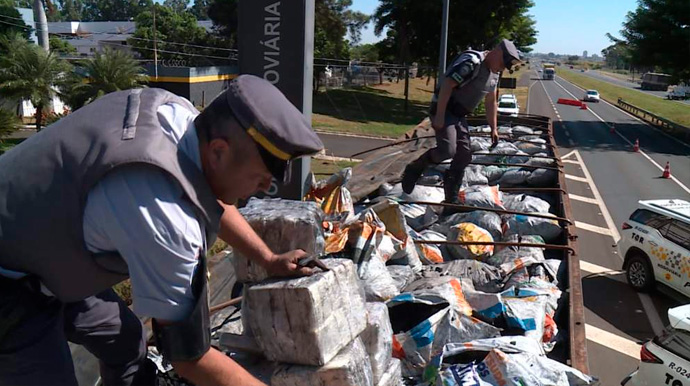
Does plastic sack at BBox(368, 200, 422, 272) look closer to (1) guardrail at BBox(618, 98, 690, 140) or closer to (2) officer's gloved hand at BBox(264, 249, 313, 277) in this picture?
(2) officer's gloved hand at BBox(264, 249, 313, 277)

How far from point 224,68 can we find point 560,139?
62.4 ft

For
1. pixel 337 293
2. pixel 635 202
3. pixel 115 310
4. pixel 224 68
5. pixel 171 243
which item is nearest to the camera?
pixel 171 243

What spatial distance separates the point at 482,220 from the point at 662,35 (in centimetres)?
2441

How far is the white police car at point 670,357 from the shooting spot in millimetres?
4516

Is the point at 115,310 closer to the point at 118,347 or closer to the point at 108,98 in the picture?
the point at 118,347

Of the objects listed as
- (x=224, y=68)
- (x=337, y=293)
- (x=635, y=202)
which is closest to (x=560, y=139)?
(x=635, y=202)

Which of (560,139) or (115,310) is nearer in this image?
(115,310)

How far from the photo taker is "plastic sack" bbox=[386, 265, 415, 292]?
385 cm

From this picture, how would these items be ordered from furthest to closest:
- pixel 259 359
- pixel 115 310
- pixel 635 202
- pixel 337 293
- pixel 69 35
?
pixel 69 35 → pixel 635 202 → pixel 259 359 → pixel 337 293 → pixel 115 310

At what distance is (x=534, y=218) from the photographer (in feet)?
18.2

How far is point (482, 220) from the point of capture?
5418mm

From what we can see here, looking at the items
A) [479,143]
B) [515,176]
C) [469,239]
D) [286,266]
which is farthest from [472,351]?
[479,143]

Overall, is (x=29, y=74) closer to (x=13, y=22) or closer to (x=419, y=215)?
(x=13, y=22)

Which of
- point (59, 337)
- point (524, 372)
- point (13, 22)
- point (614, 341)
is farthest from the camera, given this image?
point (13, 22)
